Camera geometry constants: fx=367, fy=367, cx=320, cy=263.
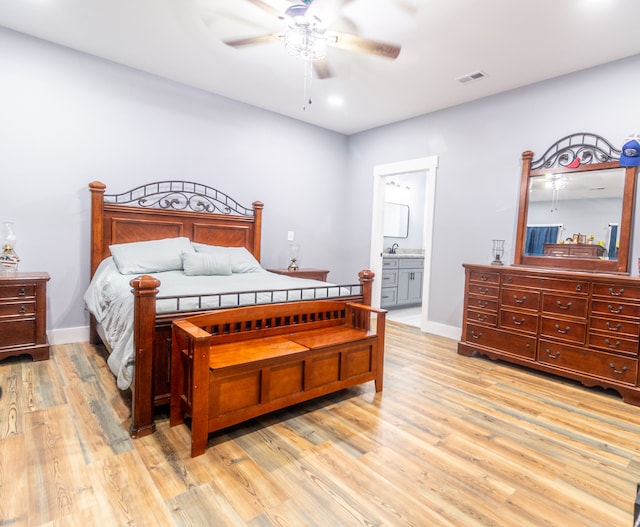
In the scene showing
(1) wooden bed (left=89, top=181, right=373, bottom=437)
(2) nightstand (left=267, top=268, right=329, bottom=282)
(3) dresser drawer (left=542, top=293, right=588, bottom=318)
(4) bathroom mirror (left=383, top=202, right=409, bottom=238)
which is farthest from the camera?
(4) bathroom mirror (left=383, top=202, right=409, bottom=238)

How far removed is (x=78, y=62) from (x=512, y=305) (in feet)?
15.3

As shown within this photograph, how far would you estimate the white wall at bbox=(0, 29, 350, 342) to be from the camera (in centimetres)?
323

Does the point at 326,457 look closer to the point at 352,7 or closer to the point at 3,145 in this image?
the point at 352,7

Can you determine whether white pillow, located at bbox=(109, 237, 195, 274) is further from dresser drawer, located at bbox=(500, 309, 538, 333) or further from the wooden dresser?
dresser drawer, located at bbox=(500, 309, 538, 333)

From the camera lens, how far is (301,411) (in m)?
2.40

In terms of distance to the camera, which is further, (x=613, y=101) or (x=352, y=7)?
(x=613, y=101)

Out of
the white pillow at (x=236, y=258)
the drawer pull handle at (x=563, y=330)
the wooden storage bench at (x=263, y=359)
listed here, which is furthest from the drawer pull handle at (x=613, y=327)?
the white pillow at (x=236, y=258)

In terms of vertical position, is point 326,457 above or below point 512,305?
below

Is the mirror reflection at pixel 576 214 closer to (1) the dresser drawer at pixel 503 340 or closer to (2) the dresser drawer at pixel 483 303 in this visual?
(2) the dresser drawer at pixel 483 303

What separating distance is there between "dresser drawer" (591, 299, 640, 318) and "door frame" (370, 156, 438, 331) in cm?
188

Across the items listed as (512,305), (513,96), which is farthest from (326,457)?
(513,96)

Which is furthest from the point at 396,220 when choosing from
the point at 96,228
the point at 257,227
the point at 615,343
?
the point at 96,228

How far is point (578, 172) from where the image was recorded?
3.40 metres

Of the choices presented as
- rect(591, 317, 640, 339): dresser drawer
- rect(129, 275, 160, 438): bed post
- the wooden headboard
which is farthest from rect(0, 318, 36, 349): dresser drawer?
rect(591, 317, 640, 339): dresser drawer
